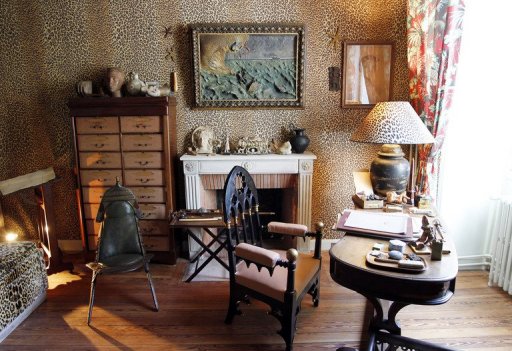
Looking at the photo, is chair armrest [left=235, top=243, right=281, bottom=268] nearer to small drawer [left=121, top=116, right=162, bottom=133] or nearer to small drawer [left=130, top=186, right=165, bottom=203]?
small drawer [left=130, top=186, right=165, bottom=203]

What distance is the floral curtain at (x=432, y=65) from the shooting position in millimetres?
2729

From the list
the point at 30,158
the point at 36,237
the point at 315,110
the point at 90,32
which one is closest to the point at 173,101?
the point at 90,32

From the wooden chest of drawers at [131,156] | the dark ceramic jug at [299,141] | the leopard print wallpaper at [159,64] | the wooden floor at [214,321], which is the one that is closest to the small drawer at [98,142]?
the wooden chest of drawers at [131,156]

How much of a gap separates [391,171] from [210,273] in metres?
1.79

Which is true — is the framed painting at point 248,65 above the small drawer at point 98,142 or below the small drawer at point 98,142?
above

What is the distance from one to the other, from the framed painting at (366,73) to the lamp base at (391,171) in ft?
3.26

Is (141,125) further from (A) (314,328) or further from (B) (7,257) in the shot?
(A) (314,328)

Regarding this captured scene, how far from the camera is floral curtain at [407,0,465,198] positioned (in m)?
Answer: 2.73

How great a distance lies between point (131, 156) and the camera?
3340 mm

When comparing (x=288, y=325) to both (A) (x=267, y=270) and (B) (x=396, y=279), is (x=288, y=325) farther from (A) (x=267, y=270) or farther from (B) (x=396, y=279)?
(B) (x=396, y=279)

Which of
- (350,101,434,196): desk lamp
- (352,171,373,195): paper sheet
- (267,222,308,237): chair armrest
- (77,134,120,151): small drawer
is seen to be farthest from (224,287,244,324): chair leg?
(77,134,120,151): small drawer

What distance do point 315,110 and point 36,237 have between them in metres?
3.19

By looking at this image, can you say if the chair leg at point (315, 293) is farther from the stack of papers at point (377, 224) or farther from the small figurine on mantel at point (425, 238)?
the small figurine on mantel at point (425, 238)

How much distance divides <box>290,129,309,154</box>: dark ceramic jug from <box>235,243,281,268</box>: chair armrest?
1.56m
